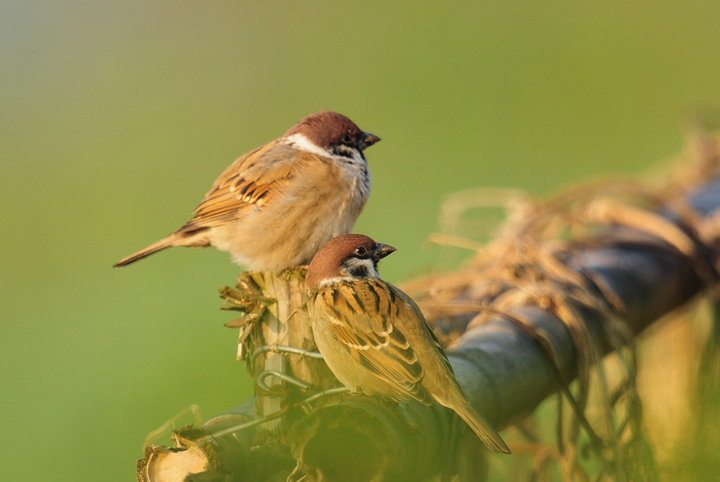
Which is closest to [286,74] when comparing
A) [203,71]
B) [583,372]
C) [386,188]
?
[203,71]

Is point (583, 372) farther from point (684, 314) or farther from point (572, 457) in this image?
point (684, 314)

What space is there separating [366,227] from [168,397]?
246 centimetres

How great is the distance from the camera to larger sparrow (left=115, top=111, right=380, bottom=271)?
2881mm

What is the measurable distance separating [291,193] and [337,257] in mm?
734

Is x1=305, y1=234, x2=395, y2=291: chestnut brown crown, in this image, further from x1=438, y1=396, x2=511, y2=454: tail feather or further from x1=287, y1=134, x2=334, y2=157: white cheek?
x1=287, y1=134, x2=334, y2=157: white cheek

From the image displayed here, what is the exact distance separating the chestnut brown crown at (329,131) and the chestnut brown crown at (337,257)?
2.17 ft

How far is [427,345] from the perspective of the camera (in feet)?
7.09

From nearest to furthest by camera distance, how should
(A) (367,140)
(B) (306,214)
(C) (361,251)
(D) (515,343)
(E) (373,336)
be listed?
(E) (373,336)
(C) (361,251)
(D) (515,343)
(B) (306,214)
(A) (367,140)

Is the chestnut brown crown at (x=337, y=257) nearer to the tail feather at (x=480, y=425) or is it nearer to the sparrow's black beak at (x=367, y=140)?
the tail feather at (x=480, y=425)

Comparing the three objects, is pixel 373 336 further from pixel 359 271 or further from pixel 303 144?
pixel 303 144

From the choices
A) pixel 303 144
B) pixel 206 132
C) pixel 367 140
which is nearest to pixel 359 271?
pixel 303 144

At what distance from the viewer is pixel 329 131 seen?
2.95m

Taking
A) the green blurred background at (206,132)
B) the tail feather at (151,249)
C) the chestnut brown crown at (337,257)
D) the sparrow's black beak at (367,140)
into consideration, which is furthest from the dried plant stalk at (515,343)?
the green blurred background at (206,132)

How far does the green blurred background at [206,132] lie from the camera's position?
5.57 m
